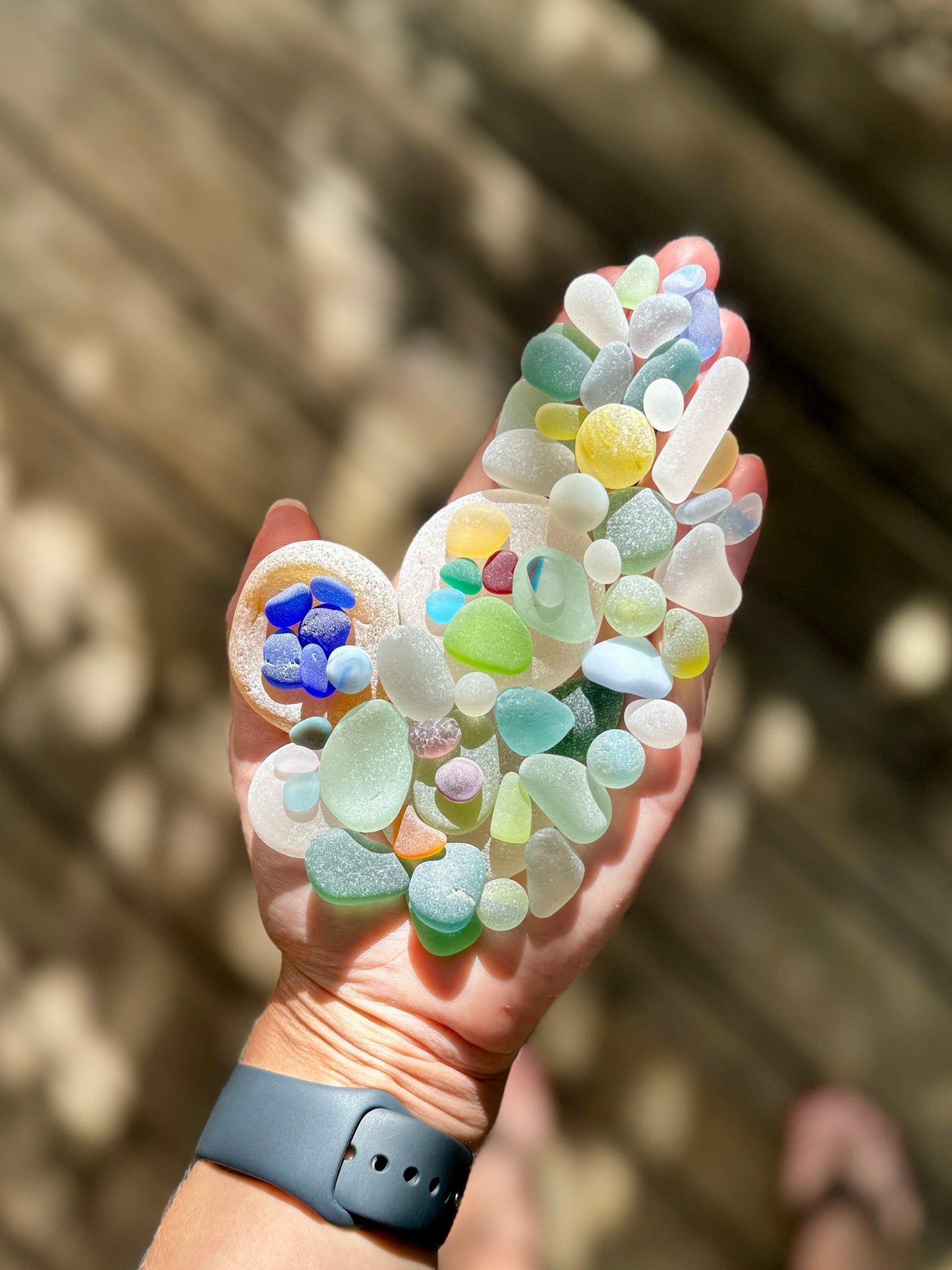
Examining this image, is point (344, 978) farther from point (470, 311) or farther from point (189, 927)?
point (470, 311)

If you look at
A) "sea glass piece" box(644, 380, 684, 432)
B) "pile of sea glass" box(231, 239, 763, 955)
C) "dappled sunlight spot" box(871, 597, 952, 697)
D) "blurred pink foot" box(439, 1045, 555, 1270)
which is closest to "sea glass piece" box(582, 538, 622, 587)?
"pile of sea glass" box(231, 239, 763, 955)

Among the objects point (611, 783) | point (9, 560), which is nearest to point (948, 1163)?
point (611, 783)

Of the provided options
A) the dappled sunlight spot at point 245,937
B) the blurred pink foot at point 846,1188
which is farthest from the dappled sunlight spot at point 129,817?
the blurred pink foot at point 846,1188

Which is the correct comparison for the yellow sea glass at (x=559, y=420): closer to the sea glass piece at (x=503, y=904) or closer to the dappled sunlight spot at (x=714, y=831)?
the sea glass piece at (x=503, y=904)

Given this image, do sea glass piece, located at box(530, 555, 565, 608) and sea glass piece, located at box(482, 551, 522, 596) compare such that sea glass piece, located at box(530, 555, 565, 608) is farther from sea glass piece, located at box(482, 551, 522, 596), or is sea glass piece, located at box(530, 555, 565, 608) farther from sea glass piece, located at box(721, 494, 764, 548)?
sea glass piece, located at box(721, 494, 764, 548)

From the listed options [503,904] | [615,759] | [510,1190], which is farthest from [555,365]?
[510,1190]

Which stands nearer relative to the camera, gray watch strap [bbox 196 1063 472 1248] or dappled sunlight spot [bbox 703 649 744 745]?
gray watch strap [bbox 196 1063 472 1248]
